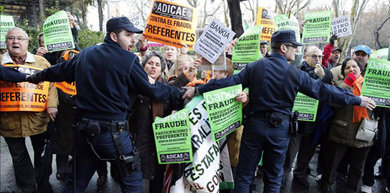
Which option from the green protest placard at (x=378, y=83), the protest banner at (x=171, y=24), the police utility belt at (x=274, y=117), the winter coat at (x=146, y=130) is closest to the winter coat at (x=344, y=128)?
the green protest placard at (x=378, y=83)

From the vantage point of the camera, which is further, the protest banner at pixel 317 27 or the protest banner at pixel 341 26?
the protest banner at pixel 341 26

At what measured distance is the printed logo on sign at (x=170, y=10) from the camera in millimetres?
4320

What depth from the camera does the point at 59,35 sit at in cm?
418

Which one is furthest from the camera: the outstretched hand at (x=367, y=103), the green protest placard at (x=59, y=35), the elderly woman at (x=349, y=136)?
the green protest placard at (x=59, y=35)

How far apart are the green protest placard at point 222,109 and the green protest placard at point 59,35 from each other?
247cm

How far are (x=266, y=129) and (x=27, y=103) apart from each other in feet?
9.96

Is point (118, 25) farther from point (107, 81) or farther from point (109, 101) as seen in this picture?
point (109, 101)

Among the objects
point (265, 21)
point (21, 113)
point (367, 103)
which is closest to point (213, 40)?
point (265, 21)

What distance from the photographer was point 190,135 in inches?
122

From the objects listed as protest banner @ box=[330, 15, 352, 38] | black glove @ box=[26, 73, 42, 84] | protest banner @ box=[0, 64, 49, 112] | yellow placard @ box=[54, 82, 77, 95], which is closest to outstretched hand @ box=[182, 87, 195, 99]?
black glove @ box=[26, 73, 42, 84]

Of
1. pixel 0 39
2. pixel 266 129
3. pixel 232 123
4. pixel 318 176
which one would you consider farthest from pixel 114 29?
pixel 318 176

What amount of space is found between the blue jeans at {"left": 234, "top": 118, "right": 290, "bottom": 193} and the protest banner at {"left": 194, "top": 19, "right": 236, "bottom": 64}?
96 cm

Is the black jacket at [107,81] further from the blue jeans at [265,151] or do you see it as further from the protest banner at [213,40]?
the blue jeans at [265,151]

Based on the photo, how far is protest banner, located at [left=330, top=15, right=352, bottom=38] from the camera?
519 cm
